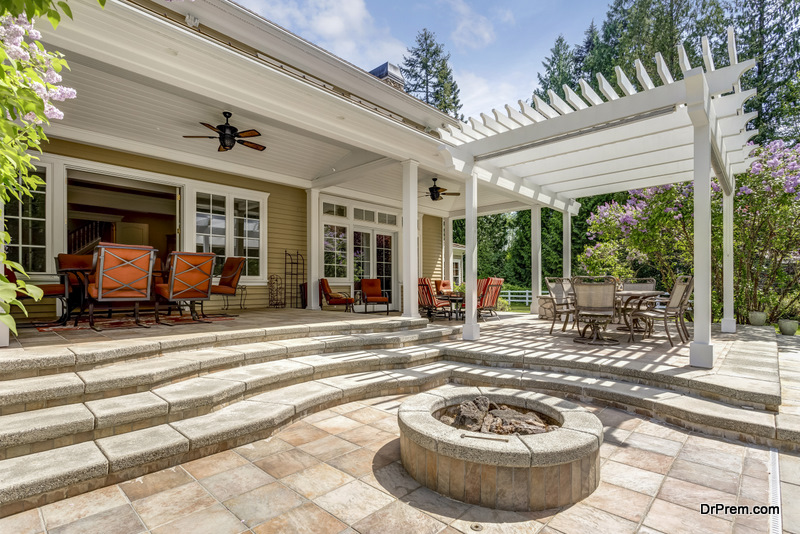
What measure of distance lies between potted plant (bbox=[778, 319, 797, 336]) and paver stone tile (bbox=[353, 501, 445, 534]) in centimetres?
→ 822

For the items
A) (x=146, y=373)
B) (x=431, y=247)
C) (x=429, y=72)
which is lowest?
(x=146, y=373)

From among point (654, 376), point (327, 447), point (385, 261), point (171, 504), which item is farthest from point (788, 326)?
point (171, 504)

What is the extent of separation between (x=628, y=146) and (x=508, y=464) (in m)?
5.06

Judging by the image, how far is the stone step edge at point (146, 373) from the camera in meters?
2.50

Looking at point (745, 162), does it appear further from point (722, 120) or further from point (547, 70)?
point (547, 70)

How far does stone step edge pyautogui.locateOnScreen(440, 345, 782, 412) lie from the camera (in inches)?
120

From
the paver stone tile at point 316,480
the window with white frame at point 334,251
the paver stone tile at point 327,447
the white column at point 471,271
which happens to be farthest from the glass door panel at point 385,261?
the paver stone tile at point 316,480

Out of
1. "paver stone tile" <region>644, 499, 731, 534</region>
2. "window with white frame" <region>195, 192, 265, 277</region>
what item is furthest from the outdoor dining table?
"window with white frame" <region>195, 192, 265, 277</region>

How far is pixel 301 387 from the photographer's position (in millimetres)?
3520

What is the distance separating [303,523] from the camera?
1.83m

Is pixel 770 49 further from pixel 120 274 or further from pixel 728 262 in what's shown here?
pixel 120 274

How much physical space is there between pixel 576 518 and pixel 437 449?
72 centimetres

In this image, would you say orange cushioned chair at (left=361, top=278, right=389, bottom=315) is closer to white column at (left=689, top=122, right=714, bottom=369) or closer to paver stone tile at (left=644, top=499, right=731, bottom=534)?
white column at (left=689, top=122, right=714, bottom=369)

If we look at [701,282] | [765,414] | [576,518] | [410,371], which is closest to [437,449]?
[576,518]
